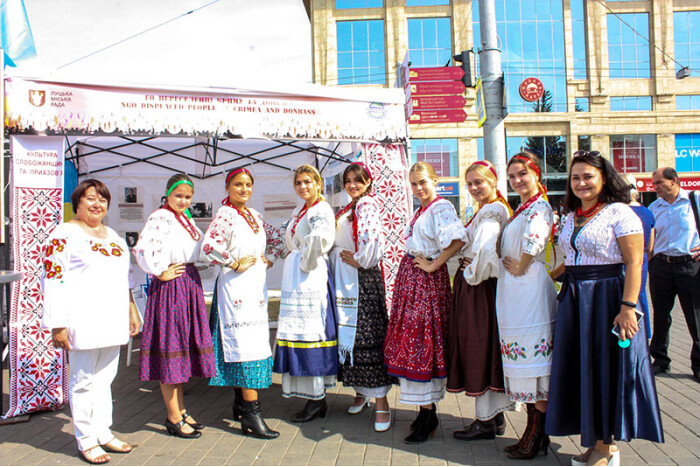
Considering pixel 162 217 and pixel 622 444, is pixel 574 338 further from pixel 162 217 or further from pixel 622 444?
pixel 162 217

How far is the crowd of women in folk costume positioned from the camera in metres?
2.68

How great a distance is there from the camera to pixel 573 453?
307 cm

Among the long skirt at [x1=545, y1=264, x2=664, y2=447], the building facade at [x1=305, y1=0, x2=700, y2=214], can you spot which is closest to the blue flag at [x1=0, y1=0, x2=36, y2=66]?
the long skirt at [x1=545, y1=264, x2=664, y2=447]

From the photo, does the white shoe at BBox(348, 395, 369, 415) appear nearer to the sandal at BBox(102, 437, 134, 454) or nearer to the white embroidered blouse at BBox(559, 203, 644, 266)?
the sandal at BBox(102, 437, 134, 454)

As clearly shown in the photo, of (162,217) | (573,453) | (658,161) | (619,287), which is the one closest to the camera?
(619,287)

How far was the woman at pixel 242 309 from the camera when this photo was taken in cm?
345

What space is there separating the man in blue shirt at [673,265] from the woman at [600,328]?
2345 mm

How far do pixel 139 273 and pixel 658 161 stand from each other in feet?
86.9

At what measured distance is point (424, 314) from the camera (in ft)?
10.8

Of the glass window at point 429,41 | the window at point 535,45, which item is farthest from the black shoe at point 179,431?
the window at point 535,45

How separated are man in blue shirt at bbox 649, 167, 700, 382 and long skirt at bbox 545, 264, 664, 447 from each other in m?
2.42

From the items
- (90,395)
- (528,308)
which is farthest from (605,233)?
(90,395)

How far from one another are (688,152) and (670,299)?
2553 centimetres

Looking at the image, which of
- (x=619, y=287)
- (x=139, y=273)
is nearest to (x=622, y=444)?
(x=619, y=287)
